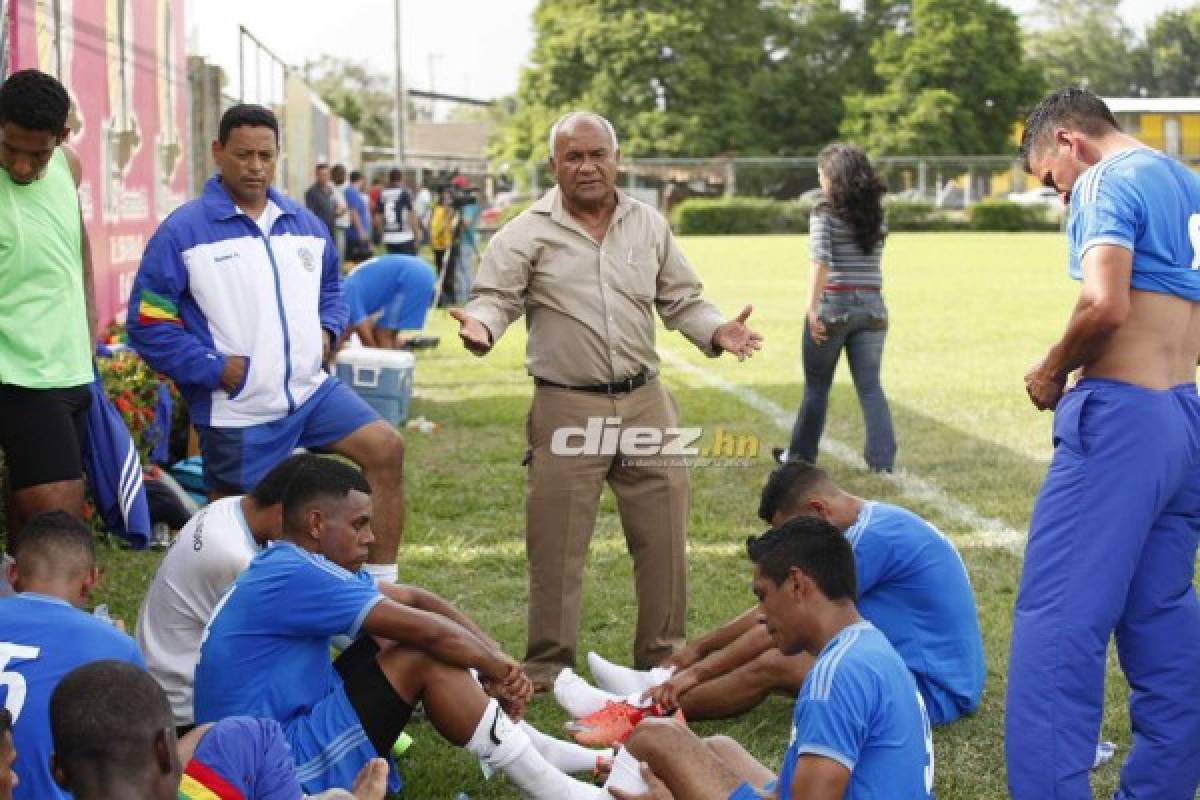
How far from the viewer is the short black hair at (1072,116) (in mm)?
4734

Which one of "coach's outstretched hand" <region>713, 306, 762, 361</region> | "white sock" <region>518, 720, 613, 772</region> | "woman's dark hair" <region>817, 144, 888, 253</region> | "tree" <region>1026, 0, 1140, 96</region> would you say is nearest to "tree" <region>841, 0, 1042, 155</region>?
"tree" <region>1026, 0, 1140, 96</region>

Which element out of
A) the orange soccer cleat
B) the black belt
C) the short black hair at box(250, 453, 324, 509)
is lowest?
the orange soccer cleat

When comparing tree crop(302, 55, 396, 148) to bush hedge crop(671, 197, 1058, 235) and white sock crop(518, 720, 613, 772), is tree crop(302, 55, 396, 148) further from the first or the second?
white sock crop(518, 720, 613, 772)

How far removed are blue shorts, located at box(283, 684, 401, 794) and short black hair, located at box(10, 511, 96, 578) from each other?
836 millimetres

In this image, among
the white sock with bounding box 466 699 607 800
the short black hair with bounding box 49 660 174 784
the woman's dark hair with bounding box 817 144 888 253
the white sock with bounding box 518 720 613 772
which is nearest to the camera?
the short black hair with bounding box 49 660 174 784

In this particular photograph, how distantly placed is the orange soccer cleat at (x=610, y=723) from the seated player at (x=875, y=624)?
45 mm

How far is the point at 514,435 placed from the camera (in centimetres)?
1223

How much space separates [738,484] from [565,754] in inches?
199

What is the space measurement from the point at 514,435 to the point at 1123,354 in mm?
7908

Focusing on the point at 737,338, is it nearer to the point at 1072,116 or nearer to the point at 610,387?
the point at 610,387

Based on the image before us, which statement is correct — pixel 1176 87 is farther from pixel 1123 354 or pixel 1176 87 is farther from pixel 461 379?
pixel 1123 354

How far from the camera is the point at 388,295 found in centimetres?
1336

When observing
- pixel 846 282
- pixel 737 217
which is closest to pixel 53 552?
pixel 846 282

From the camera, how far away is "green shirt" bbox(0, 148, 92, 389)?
5676 millimetres
